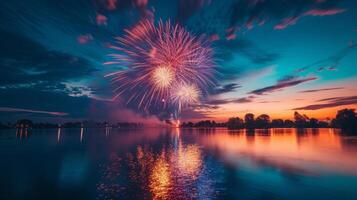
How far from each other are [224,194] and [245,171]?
556 inches

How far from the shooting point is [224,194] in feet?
82.1

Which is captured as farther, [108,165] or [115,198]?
[108,165]

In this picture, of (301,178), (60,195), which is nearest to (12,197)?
(60,195)

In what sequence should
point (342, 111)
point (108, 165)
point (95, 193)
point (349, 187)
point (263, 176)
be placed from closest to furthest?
point (95, 193) → point (349, 187) → point (263, 176) → point (108, 165) → point (342, 111)

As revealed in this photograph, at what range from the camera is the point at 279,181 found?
31.1m

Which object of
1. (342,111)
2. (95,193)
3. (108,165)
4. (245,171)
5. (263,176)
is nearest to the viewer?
(95,193)

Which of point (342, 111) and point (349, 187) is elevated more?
point (342, 111)

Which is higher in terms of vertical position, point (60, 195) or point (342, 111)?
point (342, 111)

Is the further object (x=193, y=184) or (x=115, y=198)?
(x=193, y=184)

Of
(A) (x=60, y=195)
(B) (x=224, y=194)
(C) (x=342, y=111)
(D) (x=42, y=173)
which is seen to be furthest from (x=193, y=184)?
(C) (x=342, y=111)

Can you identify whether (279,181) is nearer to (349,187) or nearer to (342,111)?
(349,187)

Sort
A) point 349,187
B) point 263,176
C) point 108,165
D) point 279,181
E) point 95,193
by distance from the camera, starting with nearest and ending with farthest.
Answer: point 95,193 → point 349,187 → point 279,181 → point 263,176 → point 108,165

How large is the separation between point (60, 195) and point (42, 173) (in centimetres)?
1379

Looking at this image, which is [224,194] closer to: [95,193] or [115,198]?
[115,198]
